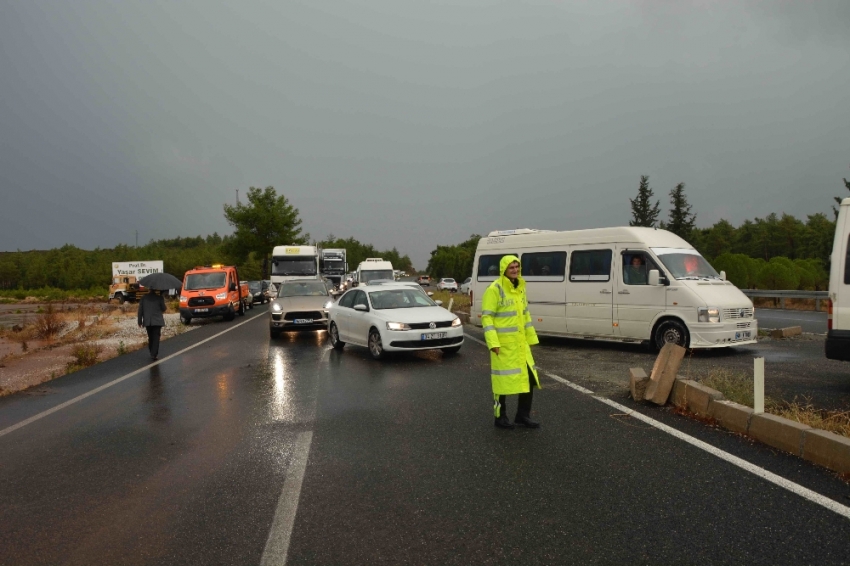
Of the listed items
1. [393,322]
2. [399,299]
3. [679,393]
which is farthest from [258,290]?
[679,393]

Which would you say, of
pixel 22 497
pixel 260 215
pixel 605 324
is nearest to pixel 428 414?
pixel 22 497

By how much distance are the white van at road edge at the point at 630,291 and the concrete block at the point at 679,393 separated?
455 centimetres

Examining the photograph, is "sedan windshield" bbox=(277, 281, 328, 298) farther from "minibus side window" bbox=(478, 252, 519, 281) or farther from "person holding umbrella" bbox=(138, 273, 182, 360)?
"person holding umbrella" bbox=(138, 273, 182, 360)

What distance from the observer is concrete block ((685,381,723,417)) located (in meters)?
7.04

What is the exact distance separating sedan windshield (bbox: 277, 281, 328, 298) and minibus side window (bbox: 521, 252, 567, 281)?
7278 mm

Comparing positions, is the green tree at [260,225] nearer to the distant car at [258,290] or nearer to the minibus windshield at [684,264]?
the distant car at [258,290]

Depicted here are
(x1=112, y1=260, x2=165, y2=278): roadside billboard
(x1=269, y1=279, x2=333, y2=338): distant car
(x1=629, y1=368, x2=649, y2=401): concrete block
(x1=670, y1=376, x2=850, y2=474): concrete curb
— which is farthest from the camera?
(x1=112, y1=260, x2=165, y2=278): roadside billboard

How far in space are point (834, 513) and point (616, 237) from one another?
32.0 feet

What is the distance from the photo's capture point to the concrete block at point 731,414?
6355 millimetres

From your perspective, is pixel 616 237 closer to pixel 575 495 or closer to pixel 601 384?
pixel 601 384

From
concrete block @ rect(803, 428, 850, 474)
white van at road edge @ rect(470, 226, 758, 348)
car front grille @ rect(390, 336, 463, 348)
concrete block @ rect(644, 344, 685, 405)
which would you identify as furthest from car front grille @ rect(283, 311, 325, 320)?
concrete block @ rect(803, 428, 850, 474)

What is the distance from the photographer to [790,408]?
6.97 metres

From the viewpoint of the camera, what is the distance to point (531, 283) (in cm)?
1516

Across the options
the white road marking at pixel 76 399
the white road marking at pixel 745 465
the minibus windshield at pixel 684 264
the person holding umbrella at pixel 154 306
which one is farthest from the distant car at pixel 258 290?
the white road marking at pixel 745 465
